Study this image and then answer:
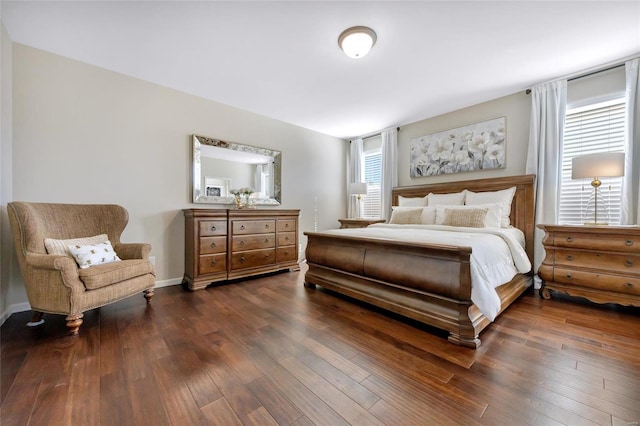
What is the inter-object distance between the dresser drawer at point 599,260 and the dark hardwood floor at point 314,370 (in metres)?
0.41

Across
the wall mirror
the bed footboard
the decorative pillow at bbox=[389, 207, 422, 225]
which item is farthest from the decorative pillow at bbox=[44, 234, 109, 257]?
the decorative pillow at bbox=[389, 207, 422, 225]

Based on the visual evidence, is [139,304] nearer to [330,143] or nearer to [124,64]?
[124,64]

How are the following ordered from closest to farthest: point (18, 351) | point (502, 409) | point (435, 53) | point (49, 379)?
point (502, 409)
point (49, 379)
point (18, 351)
point (435, 53)

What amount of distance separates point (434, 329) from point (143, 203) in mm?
3313

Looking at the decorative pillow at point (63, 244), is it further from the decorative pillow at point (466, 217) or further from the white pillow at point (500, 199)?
the white pillow at point (500, 199)

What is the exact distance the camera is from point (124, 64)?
264 centimetres

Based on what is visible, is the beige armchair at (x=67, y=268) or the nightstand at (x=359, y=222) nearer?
the beige armchair at (x=67, y=268)

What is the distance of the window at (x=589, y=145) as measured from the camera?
8.73ft

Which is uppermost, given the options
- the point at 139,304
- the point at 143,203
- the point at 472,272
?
the point at 143,203

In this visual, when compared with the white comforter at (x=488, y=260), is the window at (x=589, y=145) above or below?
above

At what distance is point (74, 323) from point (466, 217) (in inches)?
148

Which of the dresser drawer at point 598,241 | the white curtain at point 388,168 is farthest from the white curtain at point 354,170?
the dresser drawer at point 598,241

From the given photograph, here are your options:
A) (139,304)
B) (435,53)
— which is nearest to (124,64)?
(139,304)

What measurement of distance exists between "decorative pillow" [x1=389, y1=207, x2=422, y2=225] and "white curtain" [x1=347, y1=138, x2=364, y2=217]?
4.97ft
